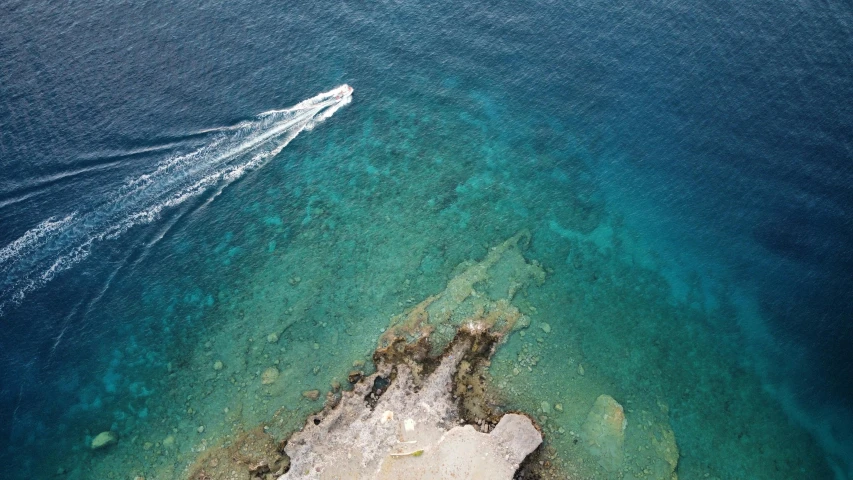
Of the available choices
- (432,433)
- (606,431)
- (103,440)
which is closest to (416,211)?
(432,433)

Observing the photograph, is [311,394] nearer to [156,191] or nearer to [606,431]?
[606,431]

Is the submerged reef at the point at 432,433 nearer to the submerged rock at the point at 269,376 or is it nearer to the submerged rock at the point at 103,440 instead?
the submerged rock at the point at 269,376

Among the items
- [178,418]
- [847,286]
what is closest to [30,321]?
[178,418]

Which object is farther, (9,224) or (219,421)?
(9,224)

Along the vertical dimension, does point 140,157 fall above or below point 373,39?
below

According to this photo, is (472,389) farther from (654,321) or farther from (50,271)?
(50,271)

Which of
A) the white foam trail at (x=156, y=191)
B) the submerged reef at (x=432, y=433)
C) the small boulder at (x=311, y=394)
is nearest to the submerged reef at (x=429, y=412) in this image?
the submerged reef at (x=432, y=433)
